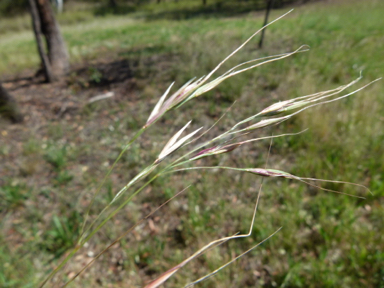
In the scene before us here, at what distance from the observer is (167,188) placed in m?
2.65

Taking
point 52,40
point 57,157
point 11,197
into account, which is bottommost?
point 11,197

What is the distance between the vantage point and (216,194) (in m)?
2.59

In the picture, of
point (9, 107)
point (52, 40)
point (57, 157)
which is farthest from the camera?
point (52, 40)

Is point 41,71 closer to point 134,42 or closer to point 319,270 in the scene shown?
point 134,42

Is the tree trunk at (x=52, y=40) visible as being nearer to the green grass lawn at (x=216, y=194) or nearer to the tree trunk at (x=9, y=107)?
the tree trunk at (x=9, y=107)

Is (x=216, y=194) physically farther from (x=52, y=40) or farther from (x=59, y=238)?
(x=52, y=40)

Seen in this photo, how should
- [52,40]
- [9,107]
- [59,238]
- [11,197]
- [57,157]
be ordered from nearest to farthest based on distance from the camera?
[59,238] < [11,197] < [57,157] < [9,107] < [52,40]

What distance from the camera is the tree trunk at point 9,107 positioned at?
3.56m

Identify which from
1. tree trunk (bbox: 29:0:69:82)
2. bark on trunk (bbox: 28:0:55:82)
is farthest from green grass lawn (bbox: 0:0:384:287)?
tree trunk (bbox: 29:0:69:82)

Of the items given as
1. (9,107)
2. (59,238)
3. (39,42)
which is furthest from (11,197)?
(39,42)

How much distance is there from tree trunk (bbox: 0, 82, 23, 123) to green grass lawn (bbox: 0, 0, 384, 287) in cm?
26

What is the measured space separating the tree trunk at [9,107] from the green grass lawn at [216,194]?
0.87 ft

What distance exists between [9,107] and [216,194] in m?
3.29

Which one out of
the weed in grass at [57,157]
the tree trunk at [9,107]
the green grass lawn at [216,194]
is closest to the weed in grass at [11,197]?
the green grass lawn at [216,194]
